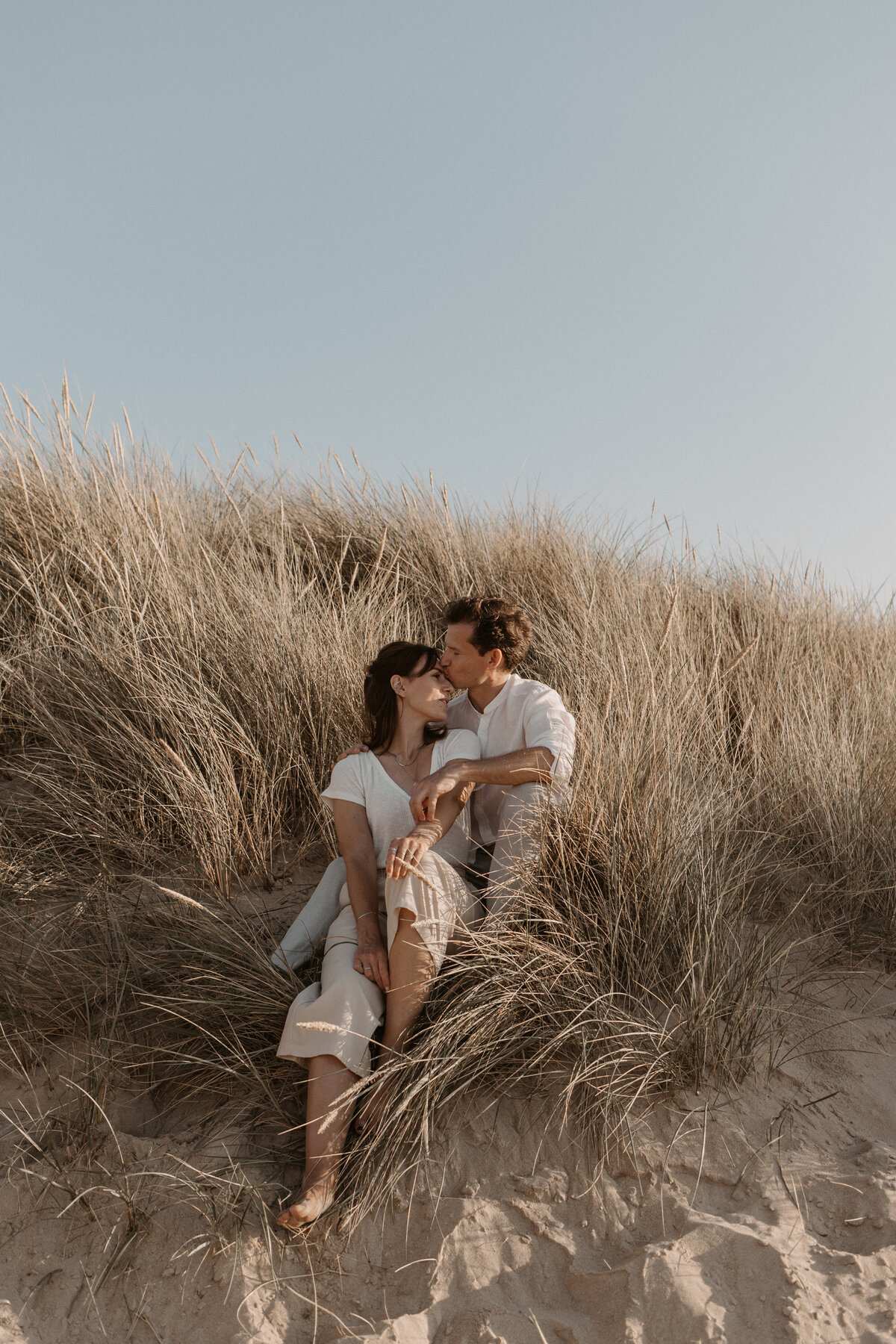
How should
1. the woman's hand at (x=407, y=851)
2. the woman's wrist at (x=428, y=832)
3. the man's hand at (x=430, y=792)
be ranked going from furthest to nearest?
1. the man's hand at (x=430, y=792)
2. the woman's wrist at (x=428, y=832)
3. the woman's hand at (x=407, y=851)

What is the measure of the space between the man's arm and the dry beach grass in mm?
170

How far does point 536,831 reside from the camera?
113 inches

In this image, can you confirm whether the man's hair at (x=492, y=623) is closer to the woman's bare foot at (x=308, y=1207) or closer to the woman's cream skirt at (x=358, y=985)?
the woman's cream skirt at (x=358, y=985)

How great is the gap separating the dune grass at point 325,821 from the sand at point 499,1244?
145 mm

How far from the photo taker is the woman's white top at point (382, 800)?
292 centimetres

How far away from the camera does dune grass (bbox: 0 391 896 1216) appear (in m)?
2.61

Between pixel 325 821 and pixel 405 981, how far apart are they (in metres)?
1.18

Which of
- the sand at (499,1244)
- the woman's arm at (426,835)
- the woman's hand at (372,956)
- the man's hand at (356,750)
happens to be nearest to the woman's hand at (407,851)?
the woman's arm at (426,835)

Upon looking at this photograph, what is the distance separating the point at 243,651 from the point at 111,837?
1071mm

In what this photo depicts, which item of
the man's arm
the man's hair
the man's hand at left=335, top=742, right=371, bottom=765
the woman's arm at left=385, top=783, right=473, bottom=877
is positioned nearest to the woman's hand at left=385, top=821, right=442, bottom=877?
the woman's arm at left=385, top=783, right=473, bottom=877

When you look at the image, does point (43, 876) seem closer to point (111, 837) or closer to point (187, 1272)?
point (111, 837)

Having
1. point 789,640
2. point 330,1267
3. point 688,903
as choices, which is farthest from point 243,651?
point 789,640

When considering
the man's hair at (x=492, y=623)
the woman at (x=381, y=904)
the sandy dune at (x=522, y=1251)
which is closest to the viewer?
the sandy dune at (x=522, y=1251)

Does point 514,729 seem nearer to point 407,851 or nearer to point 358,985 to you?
point 407,851
